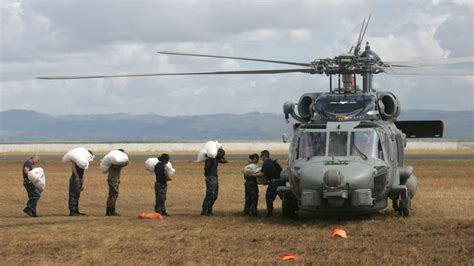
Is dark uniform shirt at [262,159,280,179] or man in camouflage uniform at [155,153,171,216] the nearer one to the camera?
dark uniform shirt at [262,159,280,179]

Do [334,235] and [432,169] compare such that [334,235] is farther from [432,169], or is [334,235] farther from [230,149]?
[230,149]

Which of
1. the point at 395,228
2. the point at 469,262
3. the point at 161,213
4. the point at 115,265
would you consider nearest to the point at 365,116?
the point at 395,228

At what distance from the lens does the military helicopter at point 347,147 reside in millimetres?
17344

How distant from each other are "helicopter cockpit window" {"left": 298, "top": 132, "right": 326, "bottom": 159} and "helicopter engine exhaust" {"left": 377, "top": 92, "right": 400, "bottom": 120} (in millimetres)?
2849

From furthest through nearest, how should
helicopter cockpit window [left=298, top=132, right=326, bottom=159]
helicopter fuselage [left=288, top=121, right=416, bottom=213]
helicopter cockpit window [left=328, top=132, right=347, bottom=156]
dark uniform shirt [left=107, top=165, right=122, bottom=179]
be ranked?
dark uniform shirt [left=107, top=165, right=122, bottom=179] → helicopter cockpit window [left=298, top=132, right=326, bottom=159] → helicopter cockpit window [left=328, top=132, right=347, bottom=156] → helicopter fuselage [left=288, top=121, right=416, bottom=213]

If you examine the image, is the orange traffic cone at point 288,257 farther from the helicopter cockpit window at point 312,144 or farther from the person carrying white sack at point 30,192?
the person carrying white sack at point 30,192

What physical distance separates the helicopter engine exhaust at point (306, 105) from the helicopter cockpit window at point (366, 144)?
273cm

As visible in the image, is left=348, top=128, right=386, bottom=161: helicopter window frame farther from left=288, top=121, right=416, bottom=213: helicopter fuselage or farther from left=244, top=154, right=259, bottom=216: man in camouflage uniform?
left=244, top=154, right=259, bottom=216: man in camouflage uniform

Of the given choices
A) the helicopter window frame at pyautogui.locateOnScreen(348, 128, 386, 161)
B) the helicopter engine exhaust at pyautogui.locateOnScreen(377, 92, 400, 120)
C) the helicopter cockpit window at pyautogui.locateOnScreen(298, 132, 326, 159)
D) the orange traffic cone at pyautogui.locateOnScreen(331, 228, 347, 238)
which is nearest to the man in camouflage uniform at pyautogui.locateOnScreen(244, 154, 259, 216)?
the helicopter cockpit window at pyautogui.locateOnScreen(298, 132, 326, 159)

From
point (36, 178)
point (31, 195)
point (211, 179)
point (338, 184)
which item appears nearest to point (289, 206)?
point (211, 179)

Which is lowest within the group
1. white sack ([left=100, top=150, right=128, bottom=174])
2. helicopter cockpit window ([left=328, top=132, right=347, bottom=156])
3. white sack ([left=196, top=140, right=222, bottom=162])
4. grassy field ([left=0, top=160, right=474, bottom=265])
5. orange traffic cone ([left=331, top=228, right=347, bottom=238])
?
grassy field ([left=0, top=160, right=474, bottom=265])

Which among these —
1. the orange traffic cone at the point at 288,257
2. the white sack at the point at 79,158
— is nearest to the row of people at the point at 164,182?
the white sack at the point at 79,158

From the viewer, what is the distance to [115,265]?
526 inches

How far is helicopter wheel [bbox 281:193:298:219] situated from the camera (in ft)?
63.6
